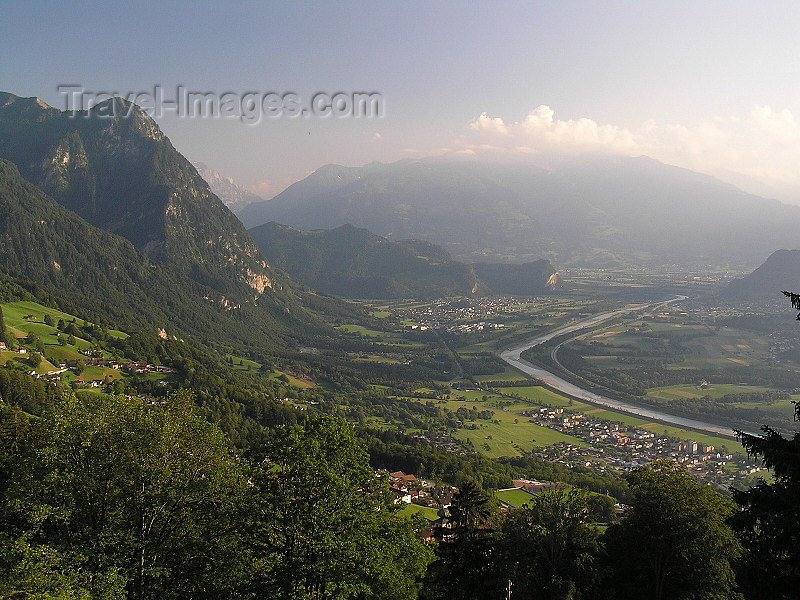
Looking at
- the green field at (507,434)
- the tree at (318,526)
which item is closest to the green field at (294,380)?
the green field at (507,434)

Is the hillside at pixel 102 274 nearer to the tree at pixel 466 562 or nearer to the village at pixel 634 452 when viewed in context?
the village at pixel 634 452

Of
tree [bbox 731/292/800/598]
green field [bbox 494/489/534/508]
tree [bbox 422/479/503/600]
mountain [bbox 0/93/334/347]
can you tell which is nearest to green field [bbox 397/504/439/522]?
green field [bbox 494/489/534/508]

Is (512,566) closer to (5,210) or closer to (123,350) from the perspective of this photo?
(123,350)

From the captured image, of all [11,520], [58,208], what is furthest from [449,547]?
[58,208]

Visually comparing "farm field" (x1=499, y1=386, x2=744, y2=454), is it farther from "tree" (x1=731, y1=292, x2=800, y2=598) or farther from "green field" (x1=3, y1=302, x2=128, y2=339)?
"green field" (x1=3, y1=302, x2=128, y2=339)

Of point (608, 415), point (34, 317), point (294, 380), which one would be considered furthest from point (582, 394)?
point (34, 317)

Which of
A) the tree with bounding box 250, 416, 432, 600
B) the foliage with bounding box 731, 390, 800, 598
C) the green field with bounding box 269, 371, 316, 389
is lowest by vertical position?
the green field with bounding box 269, 371, 316, 389
